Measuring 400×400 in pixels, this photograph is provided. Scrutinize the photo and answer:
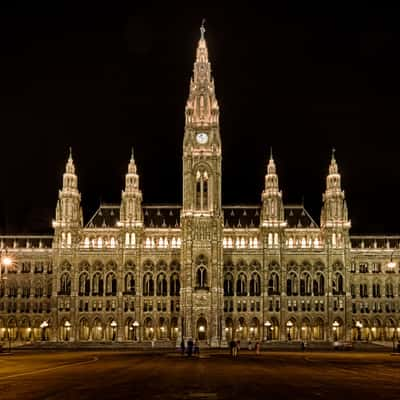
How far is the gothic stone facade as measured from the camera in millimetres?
148750

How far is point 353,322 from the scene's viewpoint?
15300cm

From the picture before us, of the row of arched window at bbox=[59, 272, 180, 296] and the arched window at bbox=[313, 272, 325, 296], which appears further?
the arched window at bbox=[313, 272, 325, 296]

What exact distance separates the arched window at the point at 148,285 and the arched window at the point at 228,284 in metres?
14.6

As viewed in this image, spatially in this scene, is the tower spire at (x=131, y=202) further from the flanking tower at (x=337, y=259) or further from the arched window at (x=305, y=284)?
the flanking tower at (x=337, y=259)

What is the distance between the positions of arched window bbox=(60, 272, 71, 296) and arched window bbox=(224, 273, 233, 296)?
31086mm

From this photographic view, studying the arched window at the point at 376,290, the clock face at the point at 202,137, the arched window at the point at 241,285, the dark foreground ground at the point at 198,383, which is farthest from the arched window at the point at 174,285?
the dark foreground ground at the point at 198,383

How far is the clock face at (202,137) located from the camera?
152m

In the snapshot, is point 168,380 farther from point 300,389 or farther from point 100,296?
point 100,296

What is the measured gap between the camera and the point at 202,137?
152 metres

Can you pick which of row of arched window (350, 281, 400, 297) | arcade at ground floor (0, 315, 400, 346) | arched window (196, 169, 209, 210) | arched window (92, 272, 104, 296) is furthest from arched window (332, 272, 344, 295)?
arched window (92, 272, 104, 296)

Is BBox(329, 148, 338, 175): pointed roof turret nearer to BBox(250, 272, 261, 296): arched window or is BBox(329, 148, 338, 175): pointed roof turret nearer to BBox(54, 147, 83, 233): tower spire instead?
BBox(250, 272, 261, 296): arched window

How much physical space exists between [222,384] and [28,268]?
121m

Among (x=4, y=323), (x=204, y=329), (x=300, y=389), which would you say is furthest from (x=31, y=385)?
(x=4, y=323)

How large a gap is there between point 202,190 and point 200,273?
16371mm
